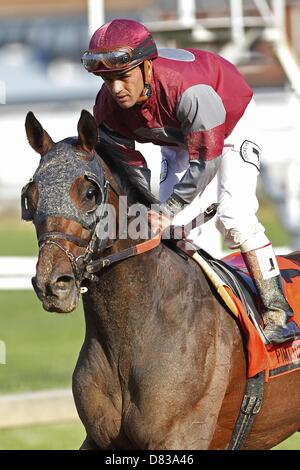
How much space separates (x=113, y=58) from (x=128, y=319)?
0.99m

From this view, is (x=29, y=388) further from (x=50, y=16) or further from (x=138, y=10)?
(x=50, y=16)

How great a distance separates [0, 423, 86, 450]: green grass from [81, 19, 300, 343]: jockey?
2.35 meters

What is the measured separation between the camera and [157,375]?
14.0 ft

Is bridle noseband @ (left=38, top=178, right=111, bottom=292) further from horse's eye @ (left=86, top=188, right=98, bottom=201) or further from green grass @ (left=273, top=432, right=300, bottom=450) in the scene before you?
green grass @ (left=273, top=432, right=300, bottom=450)

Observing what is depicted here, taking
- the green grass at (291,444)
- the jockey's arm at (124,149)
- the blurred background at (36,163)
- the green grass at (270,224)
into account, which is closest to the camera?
the jockey's arm at (124,149)

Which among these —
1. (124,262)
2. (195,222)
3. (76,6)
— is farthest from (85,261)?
(76,6)

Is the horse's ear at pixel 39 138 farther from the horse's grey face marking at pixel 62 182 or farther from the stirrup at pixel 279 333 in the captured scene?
the stirrup at pixel 279 333

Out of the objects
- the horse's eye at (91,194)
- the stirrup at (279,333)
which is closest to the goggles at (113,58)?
the horse's eye at (91,194)

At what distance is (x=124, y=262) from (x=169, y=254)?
267 mm

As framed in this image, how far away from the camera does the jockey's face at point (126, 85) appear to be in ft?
14.5

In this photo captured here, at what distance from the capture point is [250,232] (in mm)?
4781

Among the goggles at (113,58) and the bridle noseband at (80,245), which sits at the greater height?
the goggles at (113,58)

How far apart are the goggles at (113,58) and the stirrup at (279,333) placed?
4.10ft

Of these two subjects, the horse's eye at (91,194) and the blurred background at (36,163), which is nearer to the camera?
the horse's eye at (91,194)
